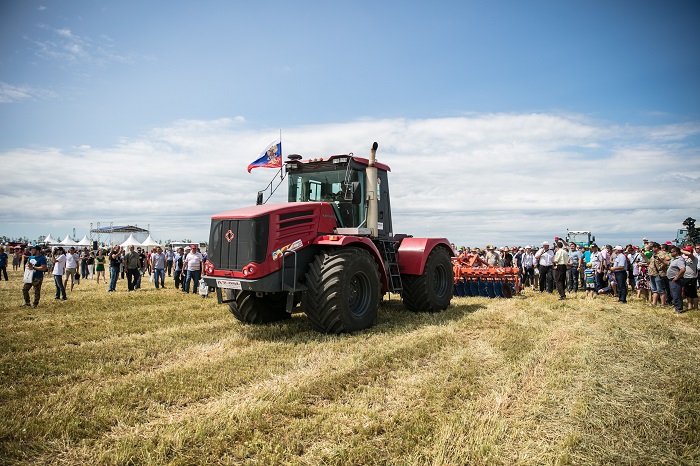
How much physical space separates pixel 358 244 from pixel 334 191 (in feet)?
3.98

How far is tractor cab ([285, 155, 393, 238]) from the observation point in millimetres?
8766

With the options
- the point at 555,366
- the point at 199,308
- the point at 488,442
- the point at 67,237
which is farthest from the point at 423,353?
the point at 67,237

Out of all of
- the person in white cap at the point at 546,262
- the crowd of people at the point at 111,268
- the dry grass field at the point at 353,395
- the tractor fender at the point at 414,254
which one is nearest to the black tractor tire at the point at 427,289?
the tractor fender at the point at 414,254

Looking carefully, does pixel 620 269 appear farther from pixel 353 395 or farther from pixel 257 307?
pixel 353 395

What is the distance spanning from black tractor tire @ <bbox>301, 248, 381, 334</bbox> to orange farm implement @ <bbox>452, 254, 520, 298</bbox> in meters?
7.04

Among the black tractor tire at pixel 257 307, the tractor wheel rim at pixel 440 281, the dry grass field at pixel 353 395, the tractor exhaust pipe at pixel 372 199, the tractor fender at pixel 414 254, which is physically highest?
the tractor exhaust pipe at pixel 372 199

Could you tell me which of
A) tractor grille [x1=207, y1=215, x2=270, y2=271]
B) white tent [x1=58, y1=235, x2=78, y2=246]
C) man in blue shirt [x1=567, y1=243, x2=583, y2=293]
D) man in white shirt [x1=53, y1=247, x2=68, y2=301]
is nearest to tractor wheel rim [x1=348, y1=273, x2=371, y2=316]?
tractor grille [x1=207, y1=215, x2=270, y2=271]

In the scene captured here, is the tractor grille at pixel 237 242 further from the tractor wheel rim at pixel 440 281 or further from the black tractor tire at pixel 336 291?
the tractor wheel rim at pixel 440 281

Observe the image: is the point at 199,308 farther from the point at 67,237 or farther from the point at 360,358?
the point at 67,237

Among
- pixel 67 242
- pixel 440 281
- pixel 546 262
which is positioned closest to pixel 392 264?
pixel 440 281

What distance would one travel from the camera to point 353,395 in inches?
190

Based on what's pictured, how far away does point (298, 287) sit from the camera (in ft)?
24.9

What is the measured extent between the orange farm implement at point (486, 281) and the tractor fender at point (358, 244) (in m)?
5.96

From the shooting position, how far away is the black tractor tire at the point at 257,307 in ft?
27.9
